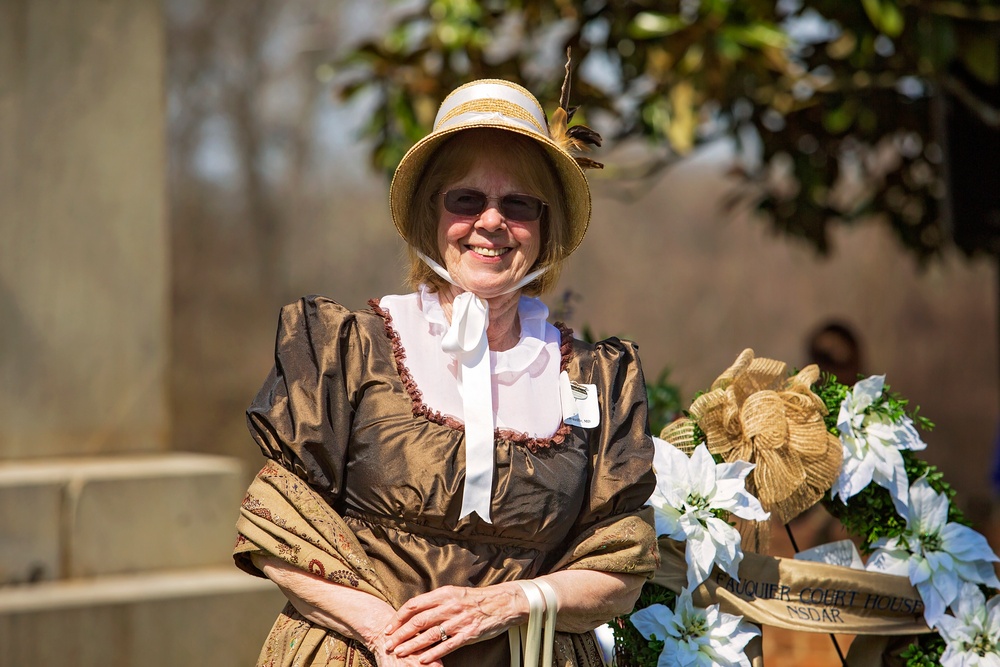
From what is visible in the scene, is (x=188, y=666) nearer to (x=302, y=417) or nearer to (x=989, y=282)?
(x=302, y=417)

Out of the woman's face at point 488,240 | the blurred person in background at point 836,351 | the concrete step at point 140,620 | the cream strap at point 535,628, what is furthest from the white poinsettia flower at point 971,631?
the blurred person in background at point 836,351

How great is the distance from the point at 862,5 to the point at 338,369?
11.1 feet

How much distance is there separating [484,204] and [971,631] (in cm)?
153

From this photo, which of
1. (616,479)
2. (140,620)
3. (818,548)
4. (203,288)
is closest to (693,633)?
(818,548)

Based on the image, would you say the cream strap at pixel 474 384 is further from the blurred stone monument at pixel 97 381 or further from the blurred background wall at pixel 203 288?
the blurred stone monument at pixel 97 381

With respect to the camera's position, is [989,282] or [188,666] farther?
[989,282]

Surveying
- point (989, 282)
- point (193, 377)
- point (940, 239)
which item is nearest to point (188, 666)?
point (940, 239)

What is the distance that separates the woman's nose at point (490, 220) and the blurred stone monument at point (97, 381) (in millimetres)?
2286

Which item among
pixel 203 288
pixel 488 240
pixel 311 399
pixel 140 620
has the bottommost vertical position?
pixel 203 288

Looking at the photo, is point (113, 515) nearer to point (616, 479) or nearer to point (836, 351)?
point (616, 479)

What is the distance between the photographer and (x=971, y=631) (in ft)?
8.97

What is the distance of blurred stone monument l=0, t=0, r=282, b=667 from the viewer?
12.8ft

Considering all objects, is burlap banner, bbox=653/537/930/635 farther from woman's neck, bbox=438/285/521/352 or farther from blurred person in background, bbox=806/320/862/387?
blurred person in background, bbox=806/320/862/387

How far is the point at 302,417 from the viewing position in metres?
2.11
